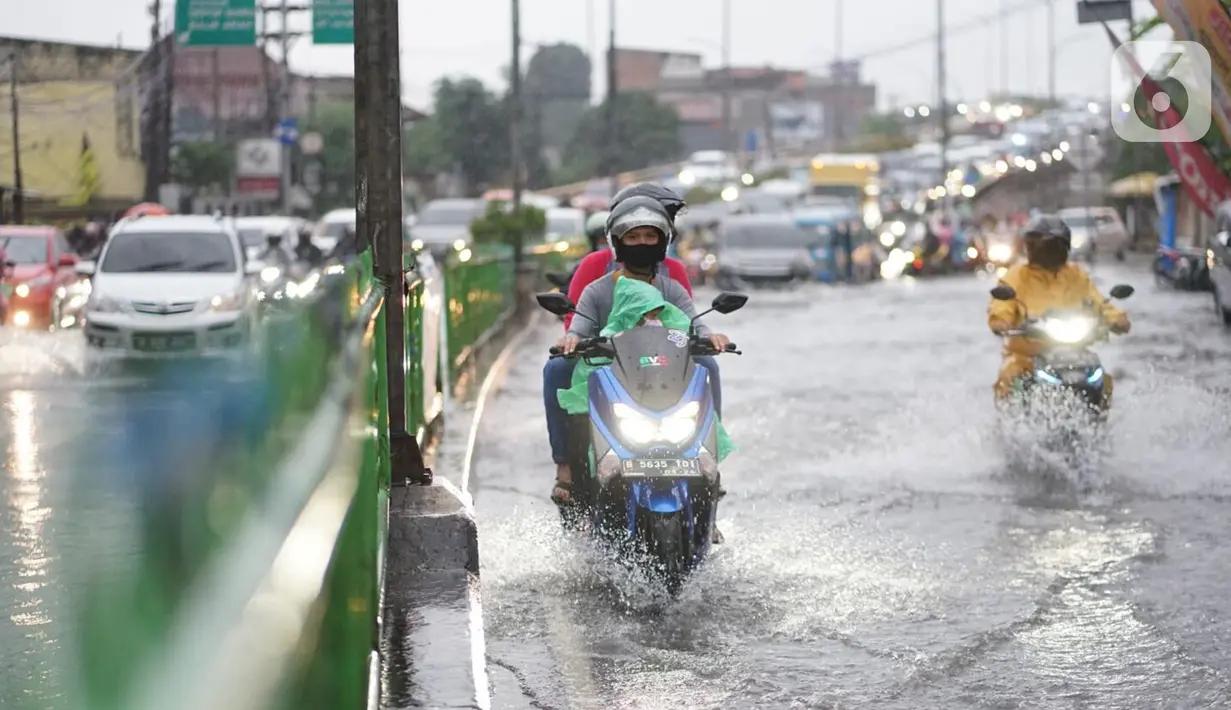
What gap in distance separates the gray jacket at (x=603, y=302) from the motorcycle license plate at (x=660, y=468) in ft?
3.24

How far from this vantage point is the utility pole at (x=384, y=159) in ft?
26.5

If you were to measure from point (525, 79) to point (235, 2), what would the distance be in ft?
310

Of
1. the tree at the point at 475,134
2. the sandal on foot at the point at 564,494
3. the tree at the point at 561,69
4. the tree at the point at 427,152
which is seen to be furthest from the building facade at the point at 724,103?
the sandal on foot at the point at 564,494

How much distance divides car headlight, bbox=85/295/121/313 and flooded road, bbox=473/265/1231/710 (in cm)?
693

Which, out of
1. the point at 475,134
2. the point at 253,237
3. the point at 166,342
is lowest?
the point at 166,342

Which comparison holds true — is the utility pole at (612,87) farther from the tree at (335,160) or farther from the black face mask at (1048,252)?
the black face mask at (1048,252)

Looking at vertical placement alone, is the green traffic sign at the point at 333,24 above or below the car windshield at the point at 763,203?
above

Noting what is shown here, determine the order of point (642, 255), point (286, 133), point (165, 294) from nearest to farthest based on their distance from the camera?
point (642, 255) → point (165, 294) → point (286, 133)

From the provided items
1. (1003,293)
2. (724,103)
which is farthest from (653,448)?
(724,103)

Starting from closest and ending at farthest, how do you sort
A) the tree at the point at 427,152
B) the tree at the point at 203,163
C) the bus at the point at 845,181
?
the bus at the point at 845,181 < the tree at the point at 203,163 < the tree at the point at 427,152

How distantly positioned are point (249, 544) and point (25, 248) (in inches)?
1059

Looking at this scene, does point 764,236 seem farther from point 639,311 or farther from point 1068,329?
point 639,311

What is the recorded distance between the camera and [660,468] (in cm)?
752

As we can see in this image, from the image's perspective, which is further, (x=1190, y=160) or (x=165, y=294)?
(x=1190, y=160)
